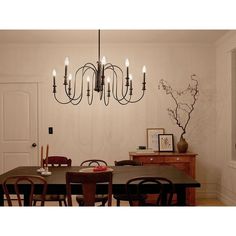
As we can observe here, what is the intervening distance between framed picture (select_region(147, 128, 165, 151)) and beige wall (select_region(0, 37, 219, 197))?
9 cm

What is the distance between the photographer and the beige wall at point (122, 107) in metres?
5.39

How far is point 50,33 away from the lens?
4.76m

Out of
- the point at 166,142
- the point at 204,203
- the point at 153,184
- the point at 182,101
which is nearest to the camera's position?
the point at 153,184

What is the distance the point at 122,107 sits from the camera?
5.39m

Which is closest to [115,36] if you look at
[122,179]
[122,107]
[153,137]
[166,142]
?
[122,107]

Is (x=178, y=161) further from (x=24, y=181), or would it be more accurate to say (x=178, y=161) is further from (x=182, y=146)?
(x=24, y=181)

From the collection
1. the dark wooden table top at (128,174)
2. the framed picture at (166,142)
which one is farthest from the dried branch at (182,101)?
the dark wooden table top at (128,174)

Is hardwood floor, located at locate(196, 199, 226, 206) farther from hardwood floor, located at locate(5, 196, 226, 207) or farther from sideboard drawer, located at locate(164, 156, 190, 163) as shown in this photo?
sideboard drawer, located at locate(164, 156, 190, 163)

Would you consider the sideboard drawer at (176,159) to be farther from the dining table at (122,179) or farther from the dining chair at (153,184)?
the dining chair at (153,184)

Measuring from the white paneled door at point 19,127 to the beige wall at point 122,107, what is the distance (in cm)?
14

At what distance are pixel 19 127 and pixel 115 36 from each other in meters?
2.15
